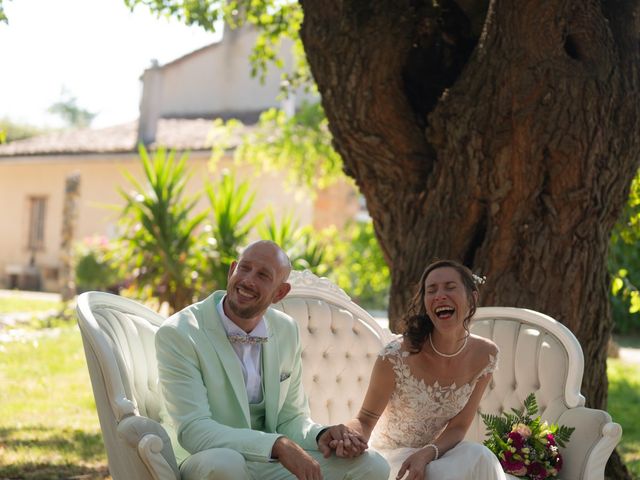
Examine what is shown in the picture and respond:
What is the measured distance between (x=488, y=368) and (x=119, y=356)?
1.67 metres

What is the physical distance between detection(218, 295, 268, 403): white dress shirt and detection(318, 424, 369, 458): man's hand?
1.14 ft

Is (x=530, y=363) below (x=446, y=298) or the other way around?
below

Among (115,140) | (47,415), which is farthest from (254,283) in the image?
(115,140)

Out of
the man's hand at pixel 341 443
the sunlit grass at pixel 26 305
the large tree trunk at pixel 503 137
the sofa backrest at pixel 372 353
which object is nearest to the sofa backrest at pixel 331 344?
the sofa backrest at pixel 372 353

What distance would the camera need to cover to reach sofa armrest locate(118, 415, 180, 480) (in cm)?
337

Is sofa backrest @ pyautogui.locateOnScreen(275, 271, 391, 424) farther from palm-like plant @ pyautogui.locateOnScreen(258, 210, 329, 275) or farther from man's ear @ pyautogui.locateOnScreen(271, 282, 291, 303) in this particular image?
palm-like plant @ pyautogui.locateOnScreen(258, 210, 329, 275)

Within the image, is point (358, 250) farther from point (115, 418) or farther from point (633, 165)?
point (115, 418)

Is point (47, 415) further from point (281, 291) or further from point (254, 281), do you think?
point (254, 281)

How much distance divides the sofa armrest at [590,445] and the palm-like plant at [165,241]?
7.27m

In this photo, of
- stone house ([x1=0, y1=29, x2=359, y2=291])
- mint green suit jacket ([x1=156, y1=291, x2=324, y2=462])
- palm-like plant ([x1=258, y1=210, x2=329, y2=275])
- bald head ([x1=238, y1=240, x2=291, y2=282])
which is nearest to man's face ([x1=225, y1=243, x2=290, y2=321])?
bald head ([x1=238, y1=240, x2=291, y2=282])

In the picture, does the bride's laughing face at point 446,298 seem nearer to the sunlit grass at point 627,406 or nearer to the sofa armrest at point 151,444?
the sofa armrest at point 151,444

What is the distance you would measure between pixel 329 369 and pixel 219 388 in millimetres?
1396

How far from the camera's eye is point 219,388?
3.70m

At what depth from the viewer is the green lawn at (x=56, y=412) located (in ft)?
21.3
